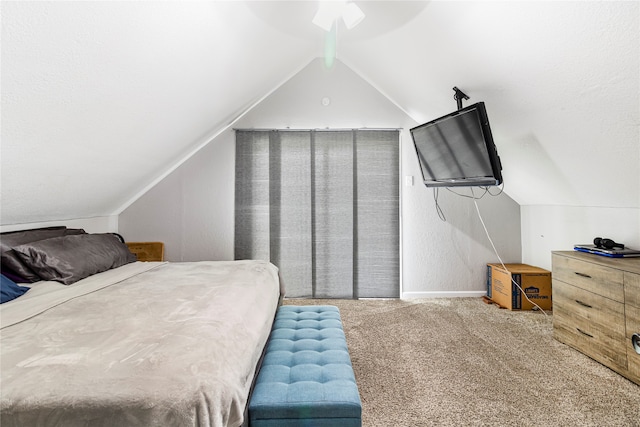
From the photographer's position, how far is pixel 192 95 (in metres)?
2.50

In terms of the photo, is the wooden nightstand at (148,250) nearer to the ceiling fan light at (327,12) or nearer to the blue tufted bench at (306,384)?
the blue tufted bench at (306,384)

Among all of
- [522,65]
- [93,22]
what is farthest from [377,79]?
[93,22]

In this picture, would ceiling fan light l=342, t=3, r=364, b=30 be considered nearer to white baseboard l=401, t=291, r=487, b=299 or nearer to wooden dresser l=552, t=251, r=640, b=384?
wooden dresser l=552, t=251, r=640, b=384

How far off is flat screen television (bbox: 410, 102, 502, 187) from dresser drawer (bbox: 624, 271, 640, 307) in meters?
0.93

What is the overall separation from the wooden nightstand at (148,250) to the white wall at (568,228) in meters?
4.24

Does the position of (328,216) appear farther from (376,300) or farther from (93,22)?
(93,22)

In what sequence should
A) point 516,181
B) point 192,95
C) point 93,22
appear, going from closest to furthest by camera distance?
point 93,22
point 192,95
point 516,181

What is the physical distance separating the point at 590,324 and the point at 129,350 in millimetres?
2764

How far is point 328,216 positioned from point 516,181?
2.01 m

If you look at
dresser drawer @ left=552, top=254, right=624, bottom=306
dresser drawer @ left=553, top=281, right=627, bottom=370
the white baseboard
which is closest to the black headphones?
dresser drawer @ left=552, top=254, right=624, bottom=306

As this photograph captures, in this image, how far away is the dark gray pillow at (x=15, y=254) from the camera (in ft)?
6.78

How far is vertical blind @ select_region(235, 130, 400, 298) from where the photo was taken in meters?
3.76

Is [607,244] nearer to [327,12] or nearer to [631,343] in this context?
[631,343]

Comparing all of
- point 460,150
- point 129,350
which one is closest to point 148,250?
point 129,350
